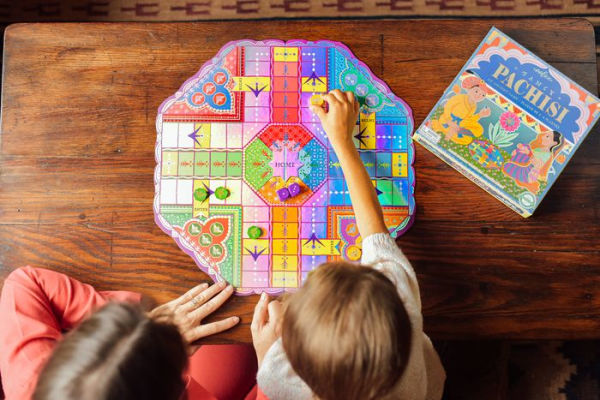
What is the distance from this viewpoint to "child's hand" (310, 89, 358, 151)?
36.8 inches

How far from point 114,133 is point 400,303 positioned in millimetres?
671

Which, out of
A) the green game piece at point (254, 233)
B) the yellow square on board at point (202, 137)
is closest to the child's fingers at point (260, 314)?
the green game piece at point (254, 233)

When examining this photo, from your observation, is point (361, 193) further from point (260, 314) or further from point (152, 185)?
Answer: point (152, 185)

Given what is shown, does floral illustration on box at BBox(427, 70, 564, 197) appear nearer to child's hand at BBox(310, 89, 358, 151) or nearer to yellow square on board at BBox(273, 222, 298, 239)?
child's hand at BBox(310, 89, 358, 151)

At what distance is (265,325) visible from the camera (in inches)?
35.6

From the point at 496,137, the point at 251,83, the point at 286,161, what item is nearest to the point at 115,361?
the point at 286,161

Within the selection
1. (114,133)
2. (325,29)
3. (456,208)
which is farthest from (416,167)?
(114,133)

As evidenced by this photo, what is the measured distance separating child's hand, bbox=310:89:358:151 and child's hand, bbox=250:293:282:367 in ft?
1.11

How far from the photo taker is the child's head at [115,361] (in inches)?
23.8

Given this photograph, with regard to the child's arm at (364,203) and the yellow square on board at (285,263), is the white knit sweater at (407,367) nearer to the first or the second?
the child's arm at (364,203)

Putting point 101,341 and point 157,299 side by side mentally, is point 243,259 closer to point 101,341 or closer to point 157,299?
point 157,299

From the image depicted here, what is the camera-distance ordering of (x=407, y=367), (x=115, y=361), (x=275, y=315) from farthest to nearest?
(x=275, y=315)
(x=407, y=367)
(x=115, y=361)

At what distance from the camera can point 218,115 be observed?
0.97 metres

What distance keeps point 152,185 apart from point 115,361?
422mm
